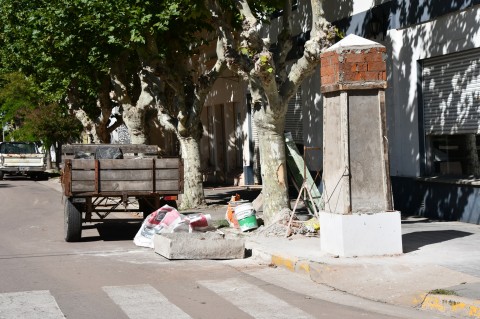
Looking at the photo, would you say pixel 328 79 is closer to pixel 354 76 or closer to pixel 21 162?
pixel 354 76

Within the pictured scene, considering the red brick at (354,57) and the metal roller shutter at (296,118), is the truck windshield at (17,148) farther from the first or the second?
the red brick at (354,57)

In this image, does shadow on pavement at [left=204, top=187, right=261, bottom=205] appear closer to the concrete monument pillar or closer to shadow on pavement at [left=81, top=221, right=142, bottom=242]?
shadow on pavement at [left=81, top=221, right=142, bottom=242]

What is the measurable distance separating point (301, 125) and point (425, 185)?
643 centimetres

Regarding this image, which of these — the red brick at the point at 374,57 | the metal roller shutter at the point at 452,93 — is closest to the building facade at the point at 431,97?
the metal roller shutter at the point at 452,93

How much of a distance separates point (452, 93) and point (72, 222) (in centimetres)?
754

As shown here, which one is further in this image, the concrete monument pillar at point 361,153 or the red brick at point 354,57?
the red brick at point 354,57

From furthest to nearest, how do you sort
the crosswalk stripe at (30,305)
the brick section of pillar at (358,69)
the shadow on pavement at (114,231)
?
the shadow on pavement at (114,231) < the brick section of pillar at (358,69) < the crosswalk stripe at (30,305)

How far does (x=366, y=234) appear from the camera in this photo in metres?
11.3

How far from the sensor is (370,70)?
1158 centimetres

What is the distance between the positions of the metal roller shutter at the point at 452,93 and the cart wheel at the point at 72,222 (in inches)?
282

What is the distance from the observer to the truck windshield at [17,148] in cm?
4100

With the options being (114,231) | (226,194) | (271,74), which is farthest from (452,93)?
(226,194)

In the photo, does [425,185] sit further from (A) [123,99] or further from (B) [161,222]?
(A) [123,99]

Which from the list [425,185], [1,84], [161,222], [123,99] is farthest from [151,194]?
[1,84]
